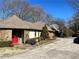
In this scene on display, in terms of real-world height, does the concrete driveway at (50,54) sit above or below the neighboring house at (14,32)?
below

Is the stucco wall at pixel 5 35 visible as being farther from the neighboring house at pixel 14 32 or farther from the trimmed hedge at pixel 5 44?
the trimmed hedge at pixel 5 44

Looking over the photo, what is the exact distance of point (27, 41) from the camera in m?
31.9

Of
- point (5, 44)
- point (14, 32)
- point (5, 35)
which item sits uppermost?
point (14, 32)

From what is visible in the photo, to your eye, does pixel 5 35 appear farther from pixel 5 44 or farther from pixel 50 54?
pixel 50 54

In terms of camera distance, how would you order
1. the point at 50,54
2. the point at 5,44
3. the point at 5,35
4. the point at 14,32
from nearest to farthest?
the point at 50,54
the point at 5,44
the point at 5,35
the point at 14,32

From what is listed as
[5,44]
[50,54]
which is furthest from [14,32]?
[50,54]

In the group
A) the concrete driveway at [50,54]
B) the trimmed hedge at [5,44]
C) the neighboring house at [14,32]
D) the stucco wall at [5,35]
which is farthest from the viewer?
the neighboring house at [14,32]

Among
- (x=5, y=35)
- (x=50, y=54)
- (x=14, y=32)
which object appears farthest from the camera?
(x=14, y=32)

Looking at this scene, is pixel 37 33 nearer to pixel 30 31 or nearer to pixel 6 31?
pixel 30 31


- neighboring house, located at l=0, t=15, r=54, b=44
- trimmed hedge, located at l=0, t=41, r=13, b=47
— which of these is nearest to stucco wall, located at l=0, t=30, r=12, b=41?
neighboring house, located at l=0, t=15, r=54, b=44

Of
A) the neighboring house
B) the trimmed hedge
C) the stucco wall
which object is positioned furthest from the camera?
the neighboring house

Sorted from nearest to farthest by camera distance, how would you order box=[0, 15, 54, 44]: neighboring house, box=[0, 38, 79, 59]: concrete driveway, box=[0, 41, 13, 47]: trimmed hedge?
box=[0, 38, 79, 59]: concrete driveway
box=[0, 41, 13, 47]: trimmed hedge
box=[0, 15, 54, 44]: neighboring house

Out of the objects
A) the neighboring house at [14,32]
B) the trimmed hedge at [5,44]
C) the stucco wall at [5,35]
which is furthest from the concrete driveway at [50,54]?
the neighboring house at [14,32]

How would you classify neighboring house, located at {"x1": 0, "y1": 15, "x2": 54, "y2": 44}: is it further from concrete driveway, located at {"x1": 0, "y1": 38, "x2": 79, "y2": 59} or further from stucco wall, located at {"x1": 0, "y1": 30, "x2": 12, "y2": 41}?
concrete driveway, located at {"x1": 0, "y1": 38, "x2": 79, "y2": 59}
